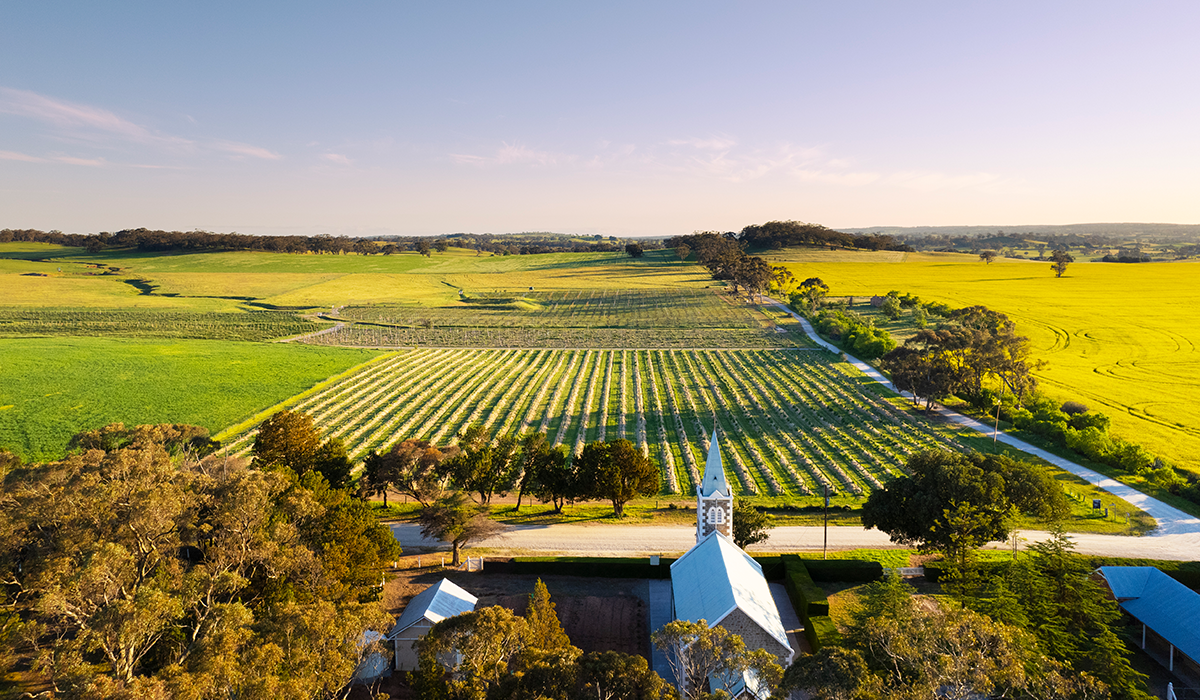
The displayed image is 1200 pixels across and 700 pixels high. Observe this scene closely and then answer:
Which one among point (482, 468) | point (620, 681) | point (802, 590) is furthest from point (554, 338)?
point (620, 681)

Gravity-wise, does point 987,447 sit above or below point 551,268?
below

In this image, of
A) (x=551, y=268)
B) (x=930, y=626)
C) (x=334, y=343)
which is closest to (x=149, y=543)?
(x=930, y=626)

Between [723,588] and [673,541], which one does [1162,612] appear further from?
[673,541]

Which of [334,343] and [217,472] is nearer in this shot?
[217,472]

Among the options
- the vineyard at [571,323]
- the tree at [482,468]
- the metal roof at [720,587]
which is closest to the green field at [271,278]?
the vineyard at [571,323]

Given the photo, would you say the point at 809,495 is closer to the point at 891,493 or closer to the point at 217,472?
the point at 891,493

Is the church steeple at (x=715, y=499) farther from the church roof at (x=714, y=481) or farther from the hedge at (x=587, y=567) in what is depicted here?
the hedge at (x=587, y=567)
